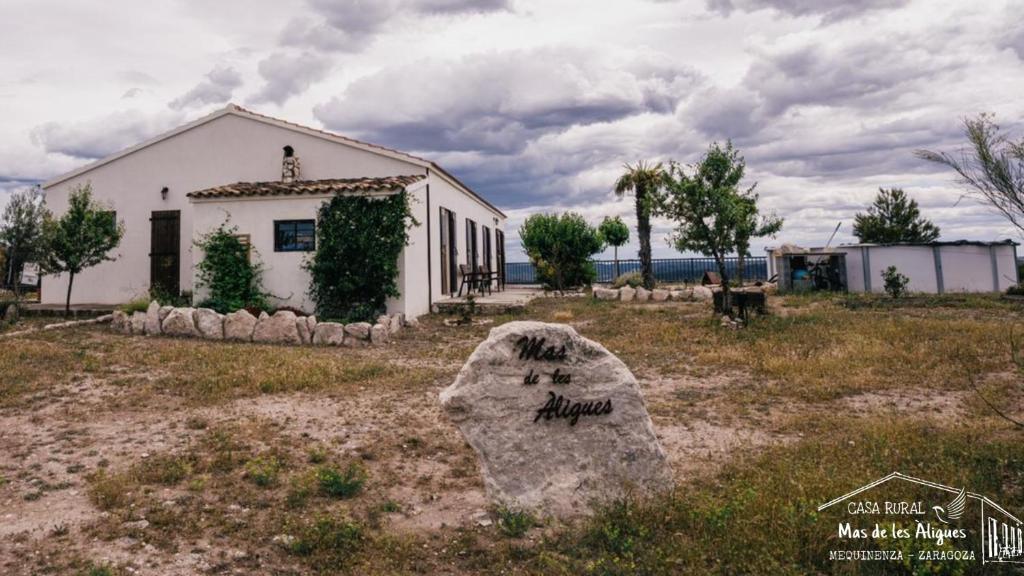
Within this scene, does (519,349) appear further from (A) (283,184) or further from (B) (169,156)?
(B) (169,156)

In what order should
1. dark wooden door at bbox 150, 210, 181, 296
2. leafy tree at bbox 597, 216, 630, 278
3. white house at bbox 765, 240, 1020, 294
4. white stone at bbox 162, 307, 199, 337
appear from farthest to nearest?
leafy tree at bbox 597, 216, 630, 278 → white house at bbox 765, 240, 1020, 294 → dark wooden door at bbox 150, 210, 181, 296 → white stone at bbox 162, 307, 199, 337

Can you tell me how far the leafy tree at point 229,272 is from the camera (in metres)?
13.3

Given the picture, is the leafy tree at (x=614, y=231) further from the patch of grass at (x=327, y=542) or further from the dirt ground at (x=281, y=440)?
the patch of grass at (x=327, y=542)

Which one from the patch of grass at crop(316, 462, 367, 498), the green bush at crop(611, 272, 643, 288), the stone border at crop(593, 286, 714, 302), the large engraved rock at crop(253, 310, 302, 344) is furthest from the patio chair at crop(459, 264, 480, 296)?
the patch of grass at crop(316, 462, 367, 498)

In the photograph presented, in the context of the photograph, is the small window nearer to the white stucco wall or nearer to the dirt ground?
the dirt ground

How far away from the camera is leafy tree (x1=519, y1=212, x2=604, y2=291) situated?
25.2 meters

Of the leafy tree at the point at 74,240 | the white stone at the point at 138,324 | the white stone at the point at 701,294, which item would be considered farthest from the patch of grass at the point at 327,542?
the white stone at the point at 701,294

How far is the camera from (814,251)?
21609mm

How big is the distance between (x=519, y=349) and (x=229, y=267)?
11.8m

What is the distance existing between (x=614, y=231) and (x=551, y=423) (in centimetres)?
2680

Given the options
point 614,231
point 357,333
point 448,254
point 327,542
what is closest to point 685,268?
point 614,231

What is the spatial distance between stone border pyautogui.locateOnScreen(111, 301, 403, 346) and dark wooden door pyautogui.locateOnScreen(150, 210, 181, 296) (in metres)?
4.56

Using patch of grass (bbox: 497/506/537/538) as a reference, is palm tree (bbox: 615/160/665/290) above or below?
above

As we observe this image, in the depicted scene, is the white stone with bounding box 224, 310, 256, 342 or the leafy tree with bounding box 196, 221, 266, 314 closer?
the white stone with bounding box 224, 310, 256, 342
